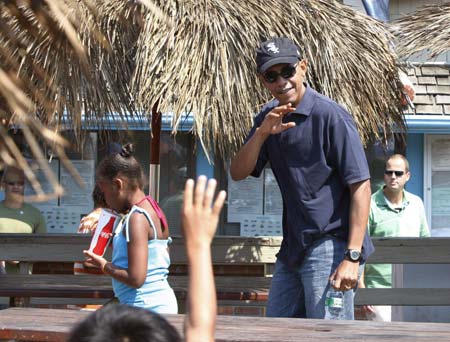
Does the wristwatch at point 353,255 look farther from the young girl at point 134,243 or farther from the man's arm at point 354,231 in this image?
the young girl at point 134,243

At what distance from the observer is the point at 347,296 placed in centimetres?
418

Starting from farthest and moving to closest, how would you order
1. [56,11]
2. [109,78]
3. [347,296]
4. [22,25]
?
[109,78] < [347,296] < [22,25] < [56,11]

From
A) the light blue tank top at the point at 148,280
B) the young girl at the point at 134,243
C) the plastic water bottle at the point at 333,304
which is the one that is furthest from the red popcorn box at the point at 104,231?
the plastic water bottle at the point at 333,304

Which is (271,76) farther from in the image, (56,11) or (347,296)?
(56,11)

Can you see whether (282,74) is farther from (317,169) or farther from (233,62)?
(233,62)

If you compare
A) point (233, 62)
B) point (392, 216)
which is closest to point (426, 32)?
point (392, 216)

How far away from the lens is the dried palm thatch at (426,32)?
6723mm

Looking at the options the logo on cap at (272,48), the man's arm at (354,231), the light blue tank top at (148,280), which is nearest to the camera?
the man's arm at (354,231)

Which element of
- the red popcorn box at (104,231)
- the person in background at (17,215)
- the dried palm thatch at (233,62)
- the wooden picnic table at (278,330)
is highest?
the dried palm thatch at (233,62)

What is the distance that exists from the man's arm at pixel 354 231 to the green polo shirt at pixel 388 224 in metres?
2.92

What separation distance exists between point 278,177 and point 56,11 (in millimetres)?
2634

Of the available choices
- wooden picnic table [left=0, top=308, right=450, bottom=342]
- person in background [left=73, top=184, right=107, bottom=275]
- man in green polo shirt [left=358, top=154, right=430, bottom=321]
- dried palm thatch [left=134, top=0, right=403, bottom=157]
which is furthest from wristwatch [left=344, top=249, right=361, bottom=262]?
man in green polo shirt [left=358, top=154, right=430, bottom=321]

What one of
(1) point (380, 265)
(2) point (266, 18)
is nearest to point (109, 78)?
(2) point (266, 18)

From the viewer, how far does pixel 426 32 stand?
6.86m
